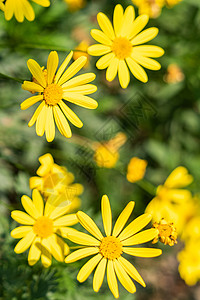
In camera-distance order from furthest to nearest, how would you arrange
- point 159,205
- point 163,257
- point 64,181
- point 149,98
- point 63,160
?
1. point 163,257
2. point 149,98
3. point 159,205
4. point 63,160
5. point 64,181

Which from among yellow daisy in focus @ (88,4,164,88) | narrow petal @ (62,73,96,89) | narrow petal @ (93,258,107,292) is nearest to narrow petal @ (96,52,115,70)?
yellow daisy in focus @ (88,4,164,88)

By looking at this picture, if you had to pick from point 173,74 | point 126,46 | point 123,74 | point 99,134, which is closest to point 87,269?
point 123,74

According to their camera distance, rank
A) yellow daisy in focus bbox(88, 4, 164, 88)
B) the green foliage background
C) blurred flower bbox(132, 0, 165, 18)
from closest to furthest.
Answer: yellow daisy in focus bbox(88, 4, 164, 88)
the green foliage background
blurred flower bbox(132, 0, 165, 18)

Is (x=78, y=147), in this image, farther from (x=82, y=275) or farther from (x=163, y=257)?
(x=163, y=257)

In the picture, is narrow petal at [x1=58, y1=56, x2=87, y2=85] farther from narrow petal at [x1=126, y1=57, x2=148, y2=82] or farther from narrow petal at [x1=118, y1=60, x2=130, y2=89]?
narrow petal at [x1=126, y1=57, x2=148, y2=82]

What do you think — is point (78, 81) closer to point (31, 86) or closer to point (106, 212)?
point (31, 86)

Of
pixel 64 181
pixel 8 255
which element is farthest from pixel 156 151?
pixel 8 255
